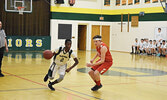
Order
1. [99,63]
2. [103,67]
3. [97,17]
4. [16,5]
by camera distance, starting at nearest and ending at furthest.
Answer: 1. [99,63]
2. [103,67]
3. [16,5]
4. [97,17]

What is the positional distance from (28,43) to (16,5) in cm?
381

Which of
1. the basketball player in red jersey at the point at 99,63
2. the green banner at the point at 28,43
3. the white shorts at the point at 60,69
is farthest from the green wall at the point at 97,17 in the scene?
the white shorts at the point at 60,69

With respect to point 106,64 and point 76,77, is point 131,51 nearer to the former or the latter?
point 76,77

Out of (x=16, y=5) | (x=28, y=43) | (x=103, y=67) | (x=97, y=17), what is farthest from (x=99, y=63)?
(x=97, y=17)

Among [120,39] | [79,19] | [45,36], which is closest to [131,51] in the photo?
[120,39]

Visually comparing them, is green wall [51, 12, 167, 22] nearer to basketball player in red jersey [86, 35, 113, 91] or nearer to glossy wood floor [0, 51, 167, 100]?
glossy wood floor [0, 51, 167, 100]

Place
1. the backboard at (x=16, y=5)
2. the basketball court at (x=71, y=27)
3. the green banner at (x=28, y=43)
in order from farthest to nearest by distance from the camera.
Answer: the green banner at (x=28, y=43) → the backboard at (x=16, y=5) → the basketball court at (x=71, y=27)

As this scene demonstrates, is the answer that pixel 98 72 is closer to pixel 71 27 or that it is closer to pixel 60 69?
pixel 60 69

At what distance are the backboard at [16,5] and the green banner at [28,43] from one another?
2.62m

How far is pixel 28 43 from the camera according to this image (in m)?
25.5

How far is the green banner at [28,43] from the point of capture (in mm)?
24812

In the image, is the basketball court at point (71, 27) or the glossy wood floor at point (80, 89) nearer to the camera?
the glossy wood floor at point (80, 89)

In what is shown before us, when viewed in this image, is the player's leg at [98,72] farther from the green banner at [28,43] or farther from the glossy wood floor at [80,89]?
the green banner at [28,43]

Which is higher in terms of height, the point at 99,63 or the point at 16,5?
the point at 16,5
